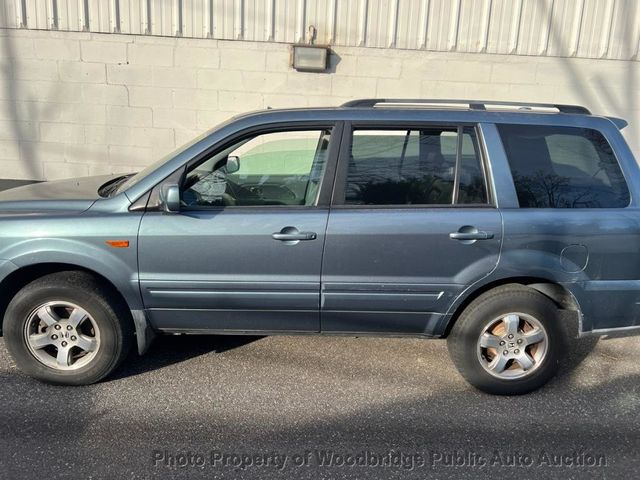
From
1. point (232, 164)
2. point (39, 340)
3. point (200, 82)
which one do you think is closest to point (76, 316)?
point (39, 340)

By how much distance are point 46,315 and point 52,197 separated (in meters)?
0.75

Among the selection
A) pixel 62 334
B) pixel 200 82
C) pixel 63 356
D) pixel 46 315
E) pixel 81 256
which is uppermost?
pixel 200 82

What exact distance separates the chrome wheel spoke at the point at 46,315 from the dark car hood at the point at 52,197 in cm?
59

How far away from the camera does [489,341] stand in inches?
134

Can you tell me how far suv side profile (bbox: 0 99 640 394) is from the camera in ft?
10.7

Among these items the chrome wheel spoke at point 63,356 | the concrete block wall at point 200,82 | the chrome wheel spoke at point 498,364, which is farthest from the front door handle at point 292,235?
the concrete block wall at point 200,82

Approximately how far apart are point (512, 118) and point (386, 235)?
42.2 inches

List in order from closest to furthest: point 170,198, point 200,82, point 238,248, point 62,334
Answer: point 170,198 → point 238,248 → point 62,334 → point 200,82

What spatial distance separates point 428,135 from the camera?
340 cm

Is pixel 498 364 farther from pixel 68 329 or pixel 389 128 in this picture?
pixel 68 329

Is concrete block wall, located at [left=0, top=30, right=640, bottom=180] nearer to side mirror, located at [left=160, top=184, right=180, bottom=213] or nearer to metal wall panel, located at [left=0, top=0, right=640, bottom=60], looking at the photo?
metal wall panel, located at [left=0, top=0, right=640, bottom=60]

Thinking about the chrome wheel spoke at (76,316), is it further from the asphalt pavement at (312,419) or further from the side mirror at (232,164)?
the side mirror at (232,164)

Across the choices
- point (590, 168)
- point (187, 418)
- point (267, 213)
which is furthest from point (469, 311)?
point (187, 418)

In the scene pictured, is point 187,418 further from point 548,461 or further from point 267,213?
point 548,461
